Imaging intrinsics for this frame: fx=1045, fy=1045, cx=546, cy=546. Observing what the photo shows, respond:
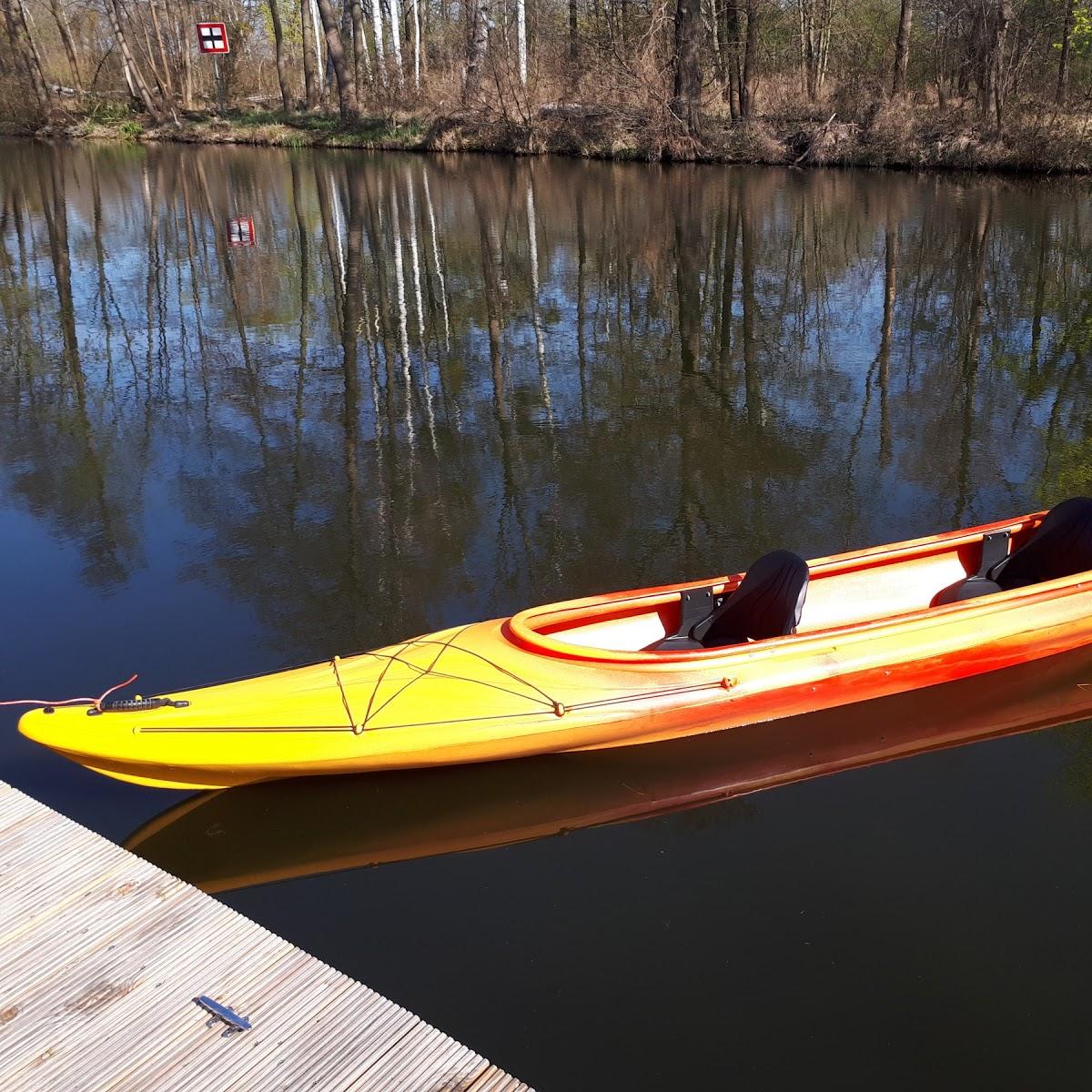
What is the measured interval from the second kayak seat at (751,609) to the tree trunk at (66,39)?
1441 inches

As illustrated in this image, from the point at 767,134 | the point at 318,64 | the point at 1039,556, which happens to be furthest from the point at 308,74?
the point at 1039,556

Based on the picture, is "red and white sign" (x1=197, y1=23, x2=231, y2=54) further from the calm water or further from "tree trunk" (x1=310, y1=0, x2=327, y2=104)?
the calm water

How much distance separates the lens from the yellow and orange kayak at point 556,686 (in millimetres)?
4590

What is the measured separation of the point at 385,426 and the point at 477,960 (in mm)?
6107

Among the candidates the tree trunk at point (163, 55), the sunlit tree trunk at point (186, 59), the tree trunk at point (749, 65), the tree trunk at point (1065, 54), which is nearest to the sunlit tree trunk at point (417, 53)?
the sunlit tree trunk at point (186, 59)

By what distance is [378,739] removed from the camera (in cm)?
469

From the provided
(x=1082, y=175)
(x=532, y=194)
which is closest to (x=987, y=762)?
(x=532, y=194)

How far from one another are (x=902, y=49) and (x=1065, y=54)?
11.3 feet

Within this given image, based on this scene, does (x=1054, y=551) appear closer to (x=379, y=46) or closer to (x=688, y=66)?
(x=688, y=66)

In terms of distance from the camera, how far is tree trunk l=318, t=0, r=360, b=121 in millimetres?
29016

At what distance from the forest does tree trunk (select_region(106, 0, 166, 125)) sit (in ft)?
0.24

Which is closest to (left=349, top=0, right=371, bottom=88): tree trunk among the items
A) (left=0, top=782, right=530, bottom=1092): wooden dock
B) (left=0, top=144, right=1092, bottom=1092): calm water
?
(left=0, top=144, right=1092, bottom=1092): calm water

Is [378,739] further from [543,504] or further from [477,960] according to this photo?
[543,504]

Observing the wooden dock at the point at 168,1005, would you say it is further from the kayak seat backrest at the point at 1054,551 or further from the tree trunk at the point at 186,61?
the tree trunk at the point at 186,61
